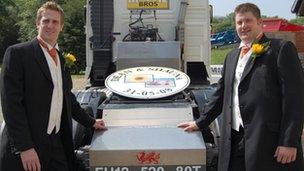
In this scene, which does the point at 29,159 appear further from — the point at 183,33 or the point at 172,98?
the point at 183,33

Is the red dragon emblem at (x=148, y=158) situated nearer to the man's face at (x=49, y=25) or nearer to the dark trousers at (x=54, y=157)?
the dark trousers at (x=54, y=157)

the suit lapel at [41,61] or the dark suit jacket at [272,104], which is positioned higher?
the suit lapel at [41,61]

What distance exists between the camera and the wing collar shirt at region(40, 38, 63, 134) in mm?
4098

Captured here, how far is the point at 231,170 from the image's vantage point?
411 cm

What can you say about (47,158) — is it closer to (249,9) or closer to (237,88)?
(237,88)

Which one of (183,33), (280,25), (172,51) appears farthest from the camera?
(280,25)

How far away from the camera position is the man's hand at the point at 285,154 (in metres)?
3.81

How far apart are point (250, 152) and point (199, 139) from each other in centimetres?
72

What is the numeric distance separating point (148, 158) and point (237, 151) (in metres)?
0.75

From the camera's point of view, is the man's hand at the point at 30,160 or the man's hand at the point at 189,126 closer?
the man's hand at the point at 30,160

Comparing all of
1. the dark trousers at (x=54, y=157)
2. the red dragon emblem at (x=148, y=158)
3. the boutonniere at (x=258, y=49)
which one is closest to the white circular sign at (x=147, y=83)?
the red dragon emblem at (x=148, y=158)

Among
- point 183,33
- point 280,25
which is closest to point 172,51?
point 183,33

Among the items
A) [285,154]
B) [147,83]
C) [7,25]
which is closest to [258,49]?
[285,154]

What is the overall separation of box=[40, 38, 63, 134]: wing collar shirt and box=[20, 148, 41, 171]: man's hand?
8.6 inches
